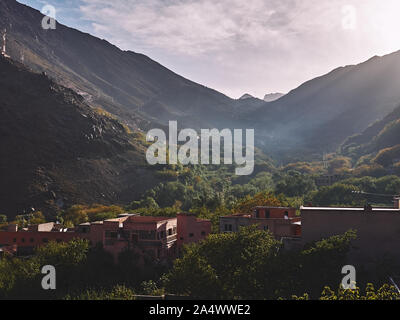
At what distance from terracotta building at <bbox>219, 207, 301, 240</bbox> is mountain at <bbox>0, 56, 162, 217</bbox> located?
5166 cm

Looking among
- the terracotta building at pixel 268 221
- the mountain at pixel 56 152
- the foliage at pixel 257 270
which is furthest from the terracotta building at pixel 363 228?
the mountain at pixel 56 152

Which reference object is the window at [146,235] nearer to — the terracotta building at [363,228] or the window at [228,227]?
the window at [228,227]

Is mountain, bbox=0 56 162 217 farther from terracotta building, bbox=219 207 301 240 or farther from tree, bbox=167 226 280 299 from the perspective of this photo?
tree, bbox=167 226 280 299

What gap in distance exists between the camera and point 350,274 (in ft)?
93.0

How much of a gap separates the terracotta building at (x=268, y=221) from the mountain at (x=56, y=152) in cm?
5166

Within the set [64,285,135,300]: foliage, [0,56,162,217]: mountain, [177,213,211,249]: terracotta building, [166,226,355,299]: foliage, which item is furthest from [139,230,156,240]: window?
[0,56,162,217]: mountain

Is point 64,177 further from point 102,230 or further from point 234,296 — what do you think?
point 234,296

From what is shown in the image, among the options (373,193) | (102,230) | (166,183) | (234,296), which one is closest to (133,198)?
(166,183)

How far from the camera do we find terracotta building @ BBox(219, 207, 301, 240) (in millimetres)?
41906

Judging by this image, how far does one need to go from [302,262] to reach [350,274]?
3.33 metres

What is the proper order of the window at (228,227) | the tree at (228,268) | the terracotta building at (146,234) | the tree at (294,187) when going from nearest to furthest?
the tree at (228,268) → the terracotta building at (146,234) → the window at (228,227) → the tree at (294,187)

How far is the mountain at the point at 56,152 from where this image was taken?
91312 millimetres

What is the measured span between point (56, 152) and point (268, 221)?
254ft

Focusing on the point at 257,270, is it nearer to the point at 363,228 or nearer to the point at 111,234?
the point at 363,228
